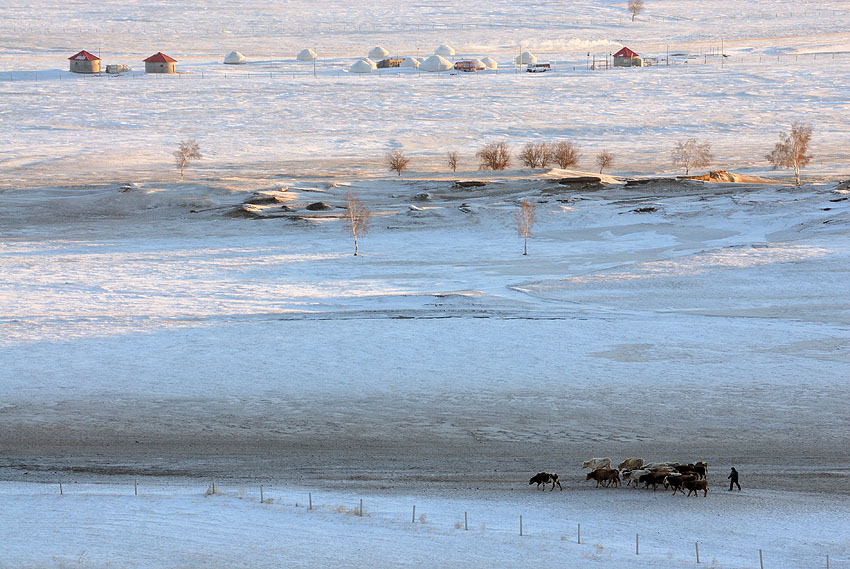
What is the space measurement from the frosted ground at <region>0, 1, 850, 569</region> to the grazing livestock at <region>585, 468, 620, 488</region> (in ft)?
0.81

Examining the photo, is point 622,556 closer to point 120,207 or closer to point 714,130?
point 120,207

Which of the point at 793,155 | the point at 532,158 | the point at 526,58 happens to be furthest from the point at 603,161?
the point at 526,58

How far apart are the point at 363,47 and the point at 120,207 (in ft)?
237

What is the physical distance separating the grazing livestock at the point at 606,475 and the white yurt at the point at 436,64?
8296 centimetres

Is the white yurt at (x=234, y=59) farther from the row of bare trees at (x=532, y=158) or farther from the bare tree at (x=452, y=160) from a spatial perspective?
the row of bare trees at (x=532, y=158)

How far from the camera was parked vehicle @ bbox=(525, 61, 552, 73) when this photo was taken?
94.1 metres

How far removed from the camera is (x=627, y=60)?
3895 inches

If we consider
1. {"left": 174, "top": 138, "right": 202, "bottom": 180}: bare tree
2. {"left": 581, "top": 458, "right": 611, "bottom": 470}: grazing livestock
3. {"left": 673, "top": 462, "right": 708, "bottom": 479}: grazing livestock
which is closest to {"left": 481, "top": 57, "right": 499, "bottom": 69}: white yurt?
{"left": 174, "top": 138, "right": 202, "bottom": 180}: bare tree

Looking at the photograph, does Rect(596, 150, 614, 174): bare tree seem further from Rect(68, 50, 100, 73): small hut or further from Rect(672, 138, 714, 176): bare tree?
Rect(68, 50, 100, 73): small hut

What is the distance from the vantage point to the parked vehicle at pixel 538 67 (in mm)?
94125

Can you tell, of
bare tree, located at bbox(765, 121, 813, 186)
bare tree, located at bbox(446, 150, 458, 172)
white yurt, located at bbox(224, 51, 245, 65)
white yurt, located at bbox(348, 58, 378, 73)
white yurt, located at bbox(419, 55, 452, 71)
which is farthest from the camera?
white yurt, located at bbox(224, 51, 245, 65)

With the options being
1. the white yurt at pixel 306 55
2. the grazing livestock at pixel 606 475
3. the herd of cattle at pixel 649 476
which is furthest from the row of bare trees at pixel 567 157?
the white yurt at pixel 306 55

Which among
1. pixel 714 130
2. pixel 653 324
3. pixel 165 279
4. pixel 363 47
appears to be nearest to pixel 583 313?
pixel 653 324

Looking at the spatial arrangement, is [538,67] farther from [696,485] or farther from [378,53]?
[696,485]
